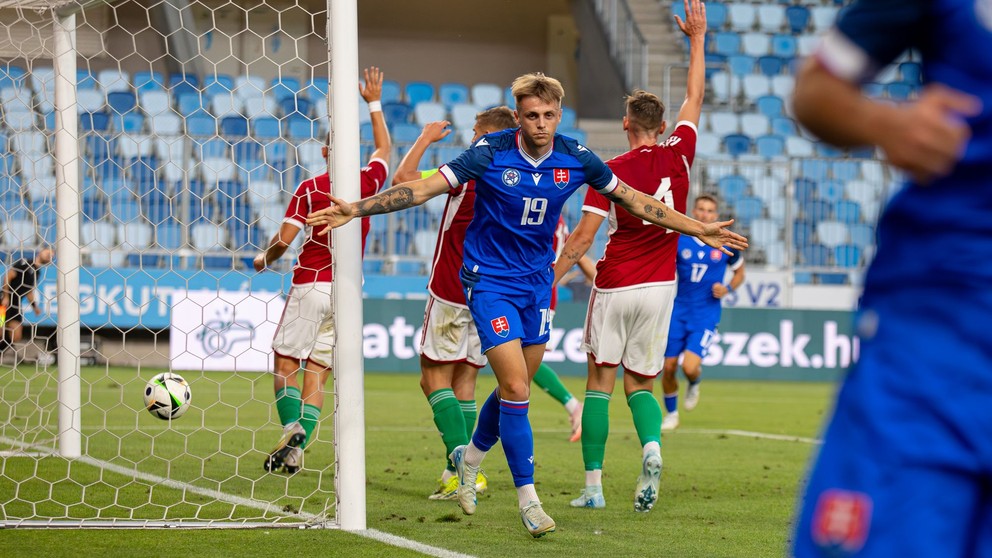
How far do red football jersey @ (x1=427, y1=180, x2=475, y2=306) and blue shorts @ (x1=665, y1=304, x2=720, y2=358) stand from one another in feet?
16.3

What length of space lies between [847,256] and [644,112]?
1370 centimetres

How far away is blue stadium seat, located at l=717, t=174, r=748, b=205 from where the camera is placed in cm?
1852

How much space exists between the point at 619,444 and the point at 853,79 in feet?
25.9

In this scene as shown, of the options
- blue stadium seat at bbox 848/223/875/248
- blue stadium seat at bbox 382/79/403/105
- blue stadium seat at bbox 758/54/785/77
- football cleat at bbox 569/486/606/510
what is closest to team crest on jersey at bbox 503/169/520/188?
football cleat at bbox 569/486/606/510

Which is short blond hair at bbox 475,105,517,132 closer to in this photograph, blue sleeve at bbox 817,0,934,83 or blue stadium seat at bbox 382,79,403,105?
blue sleeve at bbox 817,0,934,83

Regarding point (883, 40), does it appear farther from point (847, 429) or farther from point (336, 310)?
point (336, 310)

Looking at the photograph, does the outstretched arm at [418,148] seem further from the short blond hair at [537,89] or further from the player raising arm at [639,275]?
the short blond hair at [537,89]

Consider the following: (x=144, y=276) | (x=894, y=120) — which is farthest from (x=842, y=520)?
(x=144, y=276)

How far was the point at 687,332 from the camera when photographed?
11312 millimetres

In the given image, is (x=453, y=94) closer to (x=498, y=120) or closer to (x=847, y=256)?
(x=847, y=256)

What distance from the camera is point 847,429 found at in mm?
1930

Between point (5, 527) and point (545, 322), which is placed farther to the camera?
point (545, 322)

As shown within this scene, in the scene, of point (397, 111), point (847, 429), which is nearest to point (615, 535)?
point (847, 429)

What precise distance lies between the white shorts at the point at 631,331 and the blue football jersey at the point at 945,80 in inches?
180
